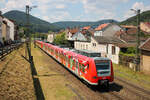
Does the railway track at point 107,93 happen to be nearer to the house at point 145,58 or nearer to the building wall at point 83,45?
the house at point 145,58

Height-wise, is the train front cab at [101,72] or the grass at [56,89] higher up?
the train front cab at [101,72]

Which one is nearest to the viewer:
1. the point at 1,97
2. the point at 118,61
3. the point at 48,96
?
the point at 1,97

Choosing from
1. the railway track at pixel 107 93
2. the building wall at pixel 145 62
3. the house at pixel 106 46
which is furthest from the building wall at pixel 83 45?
the railway track at pixel 107 93

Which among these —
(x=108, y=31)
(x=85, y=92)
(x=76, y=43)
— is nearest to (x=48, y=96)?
(x=85, y=92)

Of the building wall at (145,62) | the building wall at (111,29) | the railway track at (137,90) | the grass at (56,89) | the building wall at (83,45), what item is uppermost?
the building wall at (111,29)

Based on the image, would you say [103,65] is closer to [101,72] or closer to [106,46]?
[101,72]

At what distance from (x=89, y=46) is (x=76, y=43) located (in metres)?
11.4

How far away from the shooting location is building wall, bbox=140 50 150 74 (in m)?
20.2

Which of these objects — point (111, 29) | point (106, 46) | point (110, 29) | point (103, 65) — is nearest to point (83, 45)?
point (106, 46)

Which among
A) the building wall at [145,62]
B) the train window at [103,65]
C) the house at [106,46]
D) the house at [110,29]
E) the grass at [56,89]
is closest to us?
the grass at [56,89]

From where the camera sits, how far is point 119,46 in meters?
28.3

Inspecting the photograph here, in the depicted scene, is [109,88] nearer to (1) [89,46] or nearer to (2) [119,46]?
(2) [119,46]

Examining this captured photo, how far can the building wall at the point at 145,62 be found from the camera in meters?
20.2

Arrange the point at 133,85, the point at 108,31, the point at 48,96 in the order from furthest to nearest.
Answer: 1. the point at 108,31
2. the point at 133,85
3. the point at 48,96
